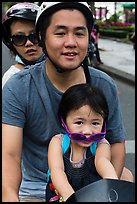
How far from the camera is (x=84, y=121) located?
2102 millimetres

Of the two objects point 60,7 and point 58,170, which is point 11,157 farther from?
point 60,7

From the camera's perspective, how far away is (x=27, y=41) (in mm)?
3309

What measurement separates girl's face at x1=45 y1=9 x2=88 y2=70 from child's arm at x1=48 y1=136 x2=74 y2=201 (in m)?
0.38

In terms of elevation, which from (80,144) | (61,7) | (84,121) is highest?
(61,7)

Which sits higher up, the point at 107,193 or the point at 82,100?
the point at 82,100

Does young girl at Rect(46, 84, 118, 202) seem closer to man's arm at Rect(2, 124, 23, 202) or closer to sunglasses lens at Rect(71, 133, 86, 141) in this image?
sunglasses lens at Rect(71, 133, 86, 141)

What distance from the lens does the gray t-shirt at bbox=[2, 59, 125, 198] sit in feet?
7.34

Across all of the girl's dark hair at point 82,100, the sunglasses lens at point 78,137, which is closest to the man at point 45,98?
the girl's dark hair at point 82,100

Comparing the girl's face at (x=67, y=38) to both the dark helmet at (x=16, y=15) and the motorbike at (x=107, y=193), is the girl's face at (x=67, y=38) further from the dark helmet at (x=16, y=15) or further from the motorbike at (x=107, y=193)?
the dark helmet at (x=16, y=15)

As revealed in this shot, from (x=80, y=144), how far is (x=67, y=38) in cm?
51

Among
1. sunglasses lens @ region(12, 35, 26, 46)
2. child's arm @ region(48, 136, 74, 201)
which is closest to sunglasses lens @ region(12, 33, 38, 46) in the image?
sunglasses lens @ region(12, 35, 26, 46)

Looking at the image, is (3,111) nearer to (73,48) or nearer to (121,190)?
(73,48)

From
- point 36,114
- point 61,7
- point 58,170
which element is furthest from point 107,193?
point 61,7

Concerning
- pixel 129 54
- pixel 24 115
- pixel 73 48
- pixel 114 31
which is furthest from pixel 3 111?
pixel 114 31
